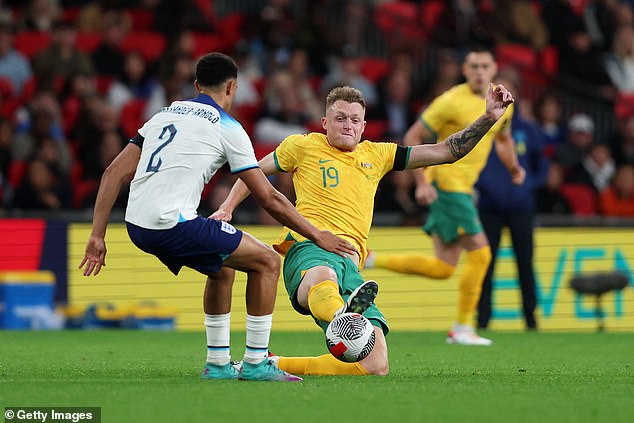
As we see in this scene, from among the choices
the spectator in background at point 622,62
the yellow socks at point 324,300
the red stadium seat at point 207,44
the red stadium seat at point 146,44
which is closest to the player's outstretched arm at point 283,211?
the yellow socks at point 324,300

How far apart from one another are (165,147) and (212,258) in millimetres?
702

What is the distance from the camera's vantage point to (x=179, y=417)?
5766 millimetres

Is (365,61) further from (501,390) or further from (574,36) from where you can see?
(501,390)

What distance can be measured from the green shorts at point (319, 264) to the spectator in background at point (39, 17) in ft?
36.5

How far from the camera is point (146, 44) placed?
18.8 metres

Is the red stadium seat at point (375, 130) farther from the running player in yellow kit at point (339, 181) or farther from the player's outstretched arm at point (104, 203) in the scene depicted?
the player's outstretched arm at point (104, 203)

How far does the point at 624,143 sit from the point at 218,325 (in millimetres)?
11836

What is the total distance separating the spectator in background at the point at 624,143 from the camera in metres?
18.2

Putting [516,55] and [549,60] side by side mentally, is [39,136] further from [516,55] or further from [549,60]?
[549,60]

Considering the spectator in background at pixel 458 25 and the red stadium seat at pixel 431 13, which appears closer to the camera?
the spectator in background at pixel 458 25

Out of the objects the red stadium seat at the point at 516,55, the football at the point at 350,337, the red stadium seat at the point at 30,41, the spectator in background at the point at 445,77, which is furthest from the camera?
the red stadium seat at the point at 516,55

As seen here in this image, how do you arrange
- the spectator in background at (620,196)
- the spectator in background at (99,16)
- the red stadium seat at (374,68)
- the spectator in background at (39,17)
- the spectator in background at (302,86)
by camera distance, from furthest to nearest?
the red stadium seat at (374,68)
the spectator in background at (99,16)
the spectator in background at (39,17)
the spectator in background at (302,86)
the spectator in background at (620,196)

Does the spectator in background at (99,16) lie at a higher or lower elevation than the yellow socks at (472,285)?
higher

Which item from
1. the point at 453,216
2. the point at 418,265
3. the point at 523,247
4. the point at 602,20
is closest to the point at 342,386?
the point at 453,216
